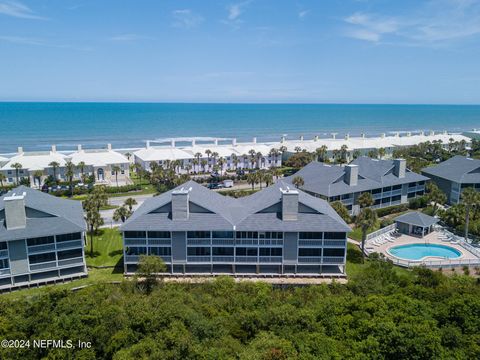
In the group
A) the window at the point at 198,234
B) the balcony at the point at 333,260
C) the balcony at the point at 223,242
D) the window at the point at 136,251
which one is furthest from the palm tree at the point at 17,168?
the balcony at the point at 333,260

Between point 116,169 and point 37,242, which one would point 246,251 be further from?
point 116,169

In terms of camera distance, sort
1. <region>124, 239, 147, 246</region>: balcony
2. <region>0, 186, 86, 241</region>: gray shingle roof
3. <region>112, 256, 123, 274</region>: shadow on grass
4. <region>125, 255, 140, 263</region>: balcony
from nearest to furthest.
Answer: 1. <region>0, 186, 86, 241</region>: gray shingle roof
2. <region>124, 239, 147, 246</region>: balcony
3. <region>125, 255, 140, 263</region>: balcony
4. <region>112, 256, 123, 274</region>: shadow on grass

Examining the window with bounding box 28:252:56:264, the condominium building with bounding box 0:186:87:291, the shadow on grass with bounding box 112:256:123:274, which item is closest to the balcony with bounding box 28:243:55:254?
the condominium building with bounding box 0:186:87:291

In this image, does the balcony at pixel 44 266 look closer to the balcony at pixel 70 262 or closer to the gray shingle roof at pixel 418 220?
the balcony at pixel 70 262

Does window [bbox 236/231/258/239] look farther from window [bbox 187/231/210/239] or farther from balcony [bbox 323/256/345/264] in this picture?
balcony [bbox 323/256/345/264]

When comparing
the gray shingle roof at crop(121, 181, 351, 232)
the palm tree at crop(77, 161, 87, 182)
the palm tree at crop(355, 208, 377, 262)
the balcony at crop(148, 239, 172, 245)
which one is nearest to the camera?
the gray shingle roof at crop(121, 181, 351, 232)

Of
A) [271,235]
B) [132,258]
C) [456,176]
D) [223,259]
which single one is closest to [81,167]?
[132,258]

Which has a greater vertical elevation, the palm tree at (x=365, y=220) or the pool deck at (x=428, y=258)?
the palm tree at (x=365, y=220)
